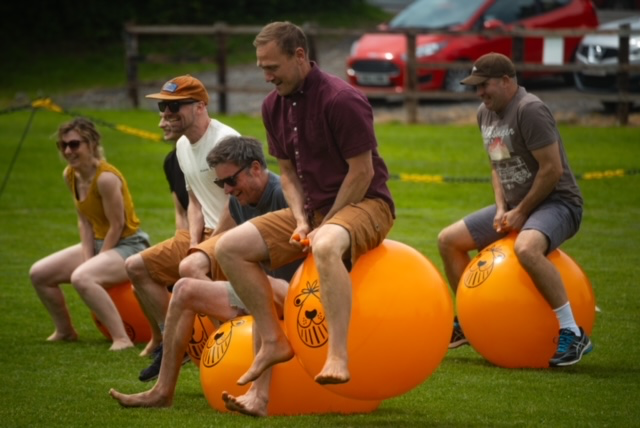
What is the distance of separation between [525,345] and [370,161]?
88.3 inches

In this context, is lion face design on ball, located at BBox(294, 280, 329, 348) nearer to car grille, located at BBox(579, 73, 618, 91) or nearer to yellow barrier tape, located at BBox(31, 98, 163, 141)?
yellow barrier tape, located at BBox(31, 98, 163, 141)

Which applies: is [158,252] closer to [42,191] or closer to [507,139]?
[507,139]

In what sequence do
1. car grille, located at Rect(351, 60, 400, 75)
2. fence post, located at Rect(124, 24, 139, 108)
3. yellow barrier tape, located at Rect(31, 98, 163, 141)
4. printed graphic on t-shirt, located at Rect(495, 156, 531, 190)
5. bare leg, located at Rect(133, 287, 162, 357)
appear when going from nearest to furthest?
1. printed graphic on t-shirt, located at Rect(495, 156, 531, 190)
2. bare leg, located at Rect(133, 287, 162, 357)
3. yellow barrier tape, located at Rect(31, 98, 163, 141)
4. car grille, located at Rect(351, 60, 400, 75)
5. fence post, located at Rect(124, 24, 139, 108)

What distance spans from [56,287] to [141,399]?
2.88m

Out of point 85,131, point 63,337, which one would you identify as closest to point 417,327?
point 85,131

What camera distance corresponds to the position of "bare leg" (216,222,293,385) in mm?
6934

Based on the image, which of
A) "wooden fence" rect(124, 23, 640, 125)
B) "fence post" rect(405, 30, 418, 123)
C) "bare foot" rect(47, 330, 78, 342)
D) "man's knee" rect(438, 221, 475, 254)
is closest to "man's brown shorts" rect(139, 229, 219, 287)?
"bare foot" rect(47, 330, 78, 342)

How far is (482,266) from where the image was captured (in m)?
8.70

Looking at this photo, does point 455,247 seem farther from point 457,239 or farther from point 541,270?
point 541,270

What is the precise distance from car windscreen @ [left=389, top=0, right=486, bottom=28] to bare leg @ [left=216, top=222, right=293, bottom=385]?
18.2 meters

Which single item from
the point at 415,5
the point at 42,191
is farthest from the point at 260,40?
the point at 415,5

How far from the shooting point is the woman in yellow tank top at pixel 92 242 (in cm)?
974

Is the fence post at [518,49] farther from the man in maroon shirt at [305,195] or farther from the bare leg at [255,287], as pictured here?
the bare leg at [255,287]

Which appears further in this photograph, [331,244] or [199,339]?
[199,339]
